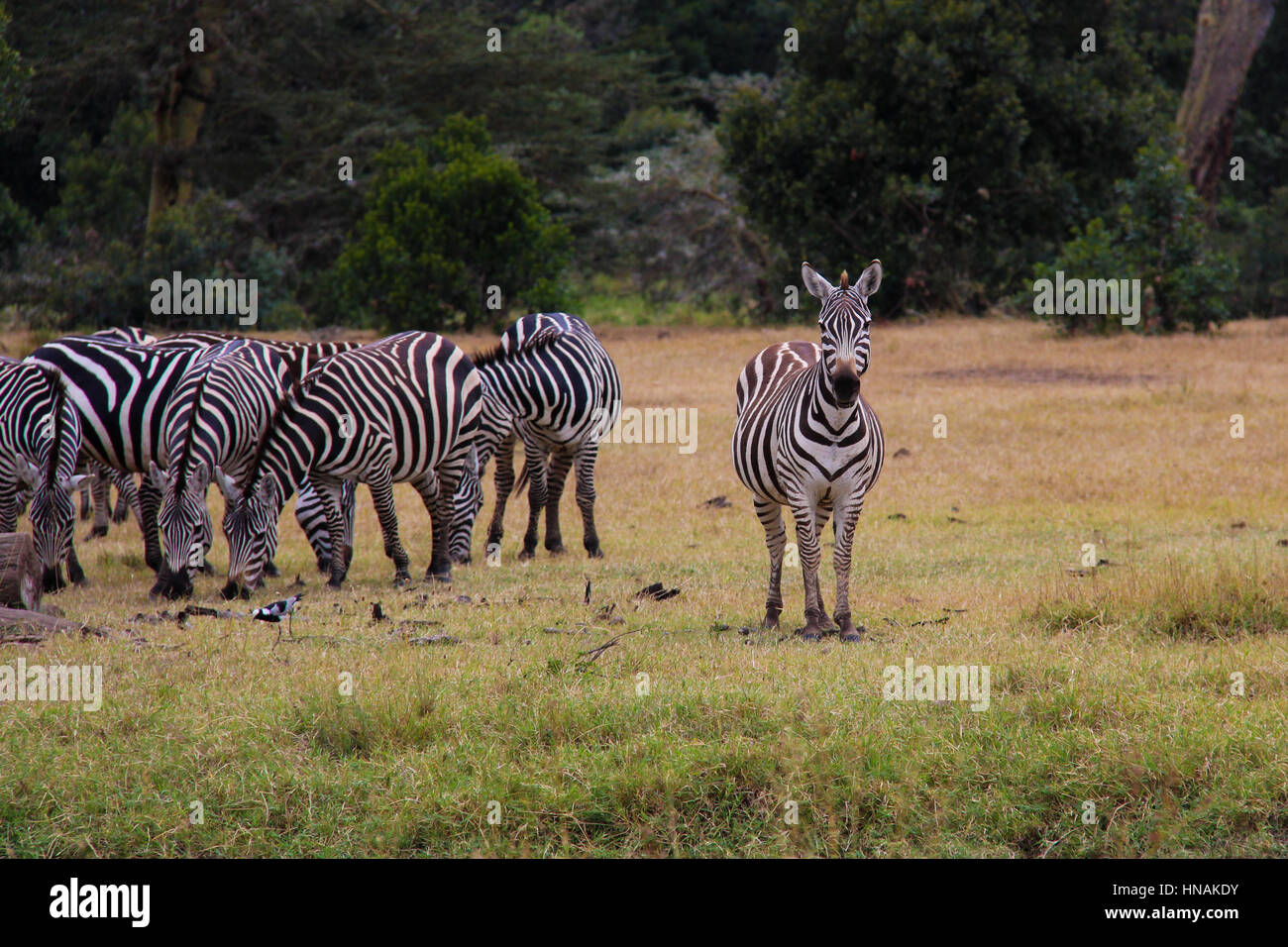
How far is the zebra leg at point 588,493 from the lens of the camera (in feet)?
38.2

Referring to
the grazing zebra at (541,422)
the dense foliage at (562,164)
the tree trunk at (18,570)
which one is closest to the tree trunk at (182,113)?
the dense foliage at (562,164)

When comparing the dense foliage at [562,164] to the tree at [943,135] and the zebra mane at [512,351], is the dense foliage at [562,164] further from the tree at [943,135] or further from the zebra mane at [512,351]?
the zebra mane at [512,351]

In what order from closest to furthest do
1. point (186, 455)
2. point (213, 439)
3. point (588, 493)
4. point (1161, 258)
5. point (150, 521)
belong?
point (186, 455) → point (213, 439) → point (150, 521) → point (588, 493) → point (1161, 258)

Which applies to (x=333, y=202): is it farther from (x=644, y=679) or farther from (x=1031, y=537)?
(x=644, y=679)

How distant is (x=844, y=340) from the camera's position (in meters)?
7.10

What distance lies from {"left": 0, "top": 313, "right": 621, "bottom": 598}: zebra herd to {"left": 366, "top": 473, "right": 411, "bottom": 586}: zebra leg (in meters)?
0.01

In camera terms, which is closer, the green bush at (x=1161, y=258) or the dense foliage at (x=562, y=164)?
the green bush at (x=1161, y=258)

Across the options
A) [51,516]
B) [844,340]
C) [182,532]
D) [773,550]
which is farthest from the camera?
[51,516]

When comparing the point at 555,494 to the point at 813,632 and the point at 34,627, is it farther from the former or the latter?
the point at 34,627

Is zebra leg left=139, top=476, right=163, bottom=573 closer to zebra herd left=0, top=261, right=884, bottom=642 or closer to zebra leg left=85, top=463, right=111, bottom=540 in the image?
zebra herd left=0, top=261, right=884, bottom=642

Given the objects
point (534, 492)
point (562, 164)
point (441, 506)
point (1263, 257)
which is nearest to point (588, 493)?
point (534, 492)

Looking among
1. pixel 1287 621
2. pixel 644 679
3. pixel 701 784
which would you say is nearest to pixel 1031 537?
pixel 1287 621

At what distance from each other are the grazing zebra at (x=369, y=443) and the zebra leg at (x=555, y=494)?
106cm

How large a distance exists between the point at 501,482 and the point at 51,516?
13.4 feet
